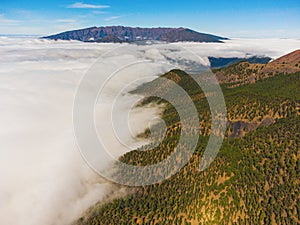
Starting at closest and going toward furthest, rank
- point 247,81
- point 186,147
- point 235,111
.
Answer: point 186,147
point 235,111
point 247,81

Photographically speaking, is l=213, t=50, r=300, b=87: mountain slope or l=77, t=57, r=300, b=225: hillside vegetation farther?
l=213, t=50, r=300, b=87: mountain slope

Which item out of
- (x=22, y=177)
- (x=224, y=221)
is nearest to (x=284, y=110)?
(x=224, y=221)

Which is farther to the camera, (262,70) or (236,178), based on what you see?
(262,70)

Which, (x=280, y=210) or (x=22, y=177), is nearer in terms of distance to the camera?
(x=280, y=210)

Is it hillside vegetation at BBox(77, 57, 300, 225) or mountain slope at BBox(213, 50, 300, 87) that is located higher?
mountain slope at BBox(213, 50, 300, 87)

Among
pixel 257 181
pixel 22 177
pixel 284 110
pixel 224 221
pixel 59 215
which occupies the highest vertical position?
pixel 284 110

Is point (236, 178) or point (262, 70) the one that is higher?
point (262, 70)

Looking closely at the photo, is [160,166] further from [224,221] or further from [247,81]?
[247,81]

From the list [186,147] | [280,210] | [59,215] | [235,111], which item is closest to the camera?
[280,210]

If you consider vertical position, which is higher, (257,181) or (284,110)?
(284,110)

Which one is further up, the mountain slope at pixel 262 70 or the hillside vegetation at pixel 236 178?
the mountain slope at pixel 262 70

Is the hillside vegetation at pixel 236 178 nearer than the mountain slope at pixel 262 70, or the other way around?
the hillside vegetation at pixel 236 178
